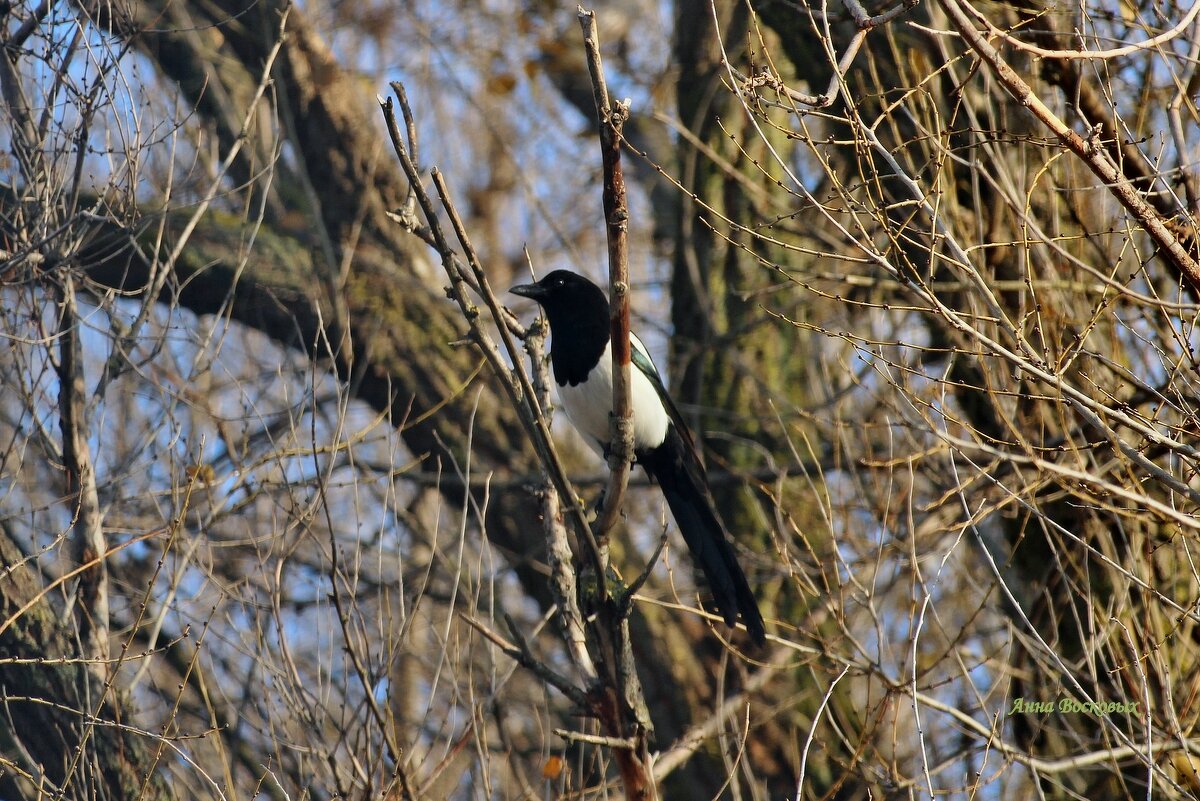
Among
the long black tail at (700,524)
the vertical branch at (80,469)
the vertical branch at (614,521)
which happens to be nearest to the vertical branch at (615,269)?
the vertical branch at (614,521)

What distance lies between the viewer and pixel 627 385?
3.07 meters

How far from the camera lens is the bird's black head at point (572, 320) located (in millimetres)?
4605

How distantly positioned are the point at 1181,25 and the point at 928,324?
299cm

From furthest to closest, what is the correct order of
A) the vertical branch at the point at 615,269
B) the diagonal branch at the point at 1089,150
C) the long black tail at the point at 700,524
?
the long black tail at the point at 700,524
the vertical branch at the point at 615,269
the diagonal branch at the point at 1089,150

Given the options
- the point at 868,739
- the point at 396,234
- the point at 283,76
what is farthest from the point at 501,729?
the point at 283,76

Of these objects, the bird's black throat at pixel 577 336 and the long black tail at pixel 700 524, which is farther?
the bird's black throat at pixel 577 336

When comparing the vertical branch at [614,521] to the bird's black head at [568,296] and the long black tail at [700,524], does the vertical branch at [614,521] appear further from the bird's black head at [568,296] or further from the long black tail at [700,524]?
the bird's black head at [568,296]

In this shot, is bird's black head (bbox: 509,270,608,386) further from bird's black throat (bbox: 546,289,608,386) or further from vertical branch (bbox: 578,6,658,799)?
vertical branch (bbox: 578,6,658,799)

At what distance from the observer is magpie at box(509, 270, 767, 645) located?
4504 millimetres

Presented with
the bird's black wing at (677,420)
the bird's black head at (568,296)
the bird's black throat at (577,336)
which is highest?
the bird's black head at (568,296)

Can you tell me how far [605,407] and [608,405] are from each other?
3 centimetres

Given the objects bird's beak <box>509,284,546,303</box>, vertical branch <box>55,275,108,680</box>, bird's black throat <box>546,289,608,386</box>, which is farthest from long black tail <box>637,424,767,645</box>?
vertical branch <box>55,275,108,680</box>

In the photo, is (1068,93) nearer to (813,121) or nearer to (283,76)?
(813,121)

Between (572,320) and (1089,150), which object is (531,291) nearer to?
(572,320)
